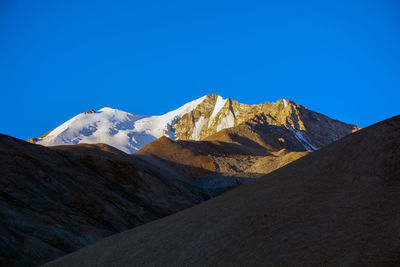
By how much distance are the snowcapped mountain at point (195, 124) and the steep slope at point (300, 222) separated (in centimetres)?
7214

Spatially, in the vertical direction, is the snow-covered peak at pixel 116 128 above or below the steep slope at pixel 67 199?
above

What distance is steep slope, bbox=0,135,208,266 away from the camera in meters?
18.9

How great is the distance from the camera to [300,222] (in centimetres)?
1087

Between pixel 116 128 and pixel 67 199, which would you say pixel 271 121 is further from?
pixel 67 199

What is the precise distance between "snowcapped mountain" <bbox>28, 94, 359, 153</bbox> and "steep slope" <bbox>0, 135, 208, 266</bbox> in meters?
50.3

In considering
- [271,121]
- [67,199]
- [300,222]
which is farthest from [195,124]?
[300,222]

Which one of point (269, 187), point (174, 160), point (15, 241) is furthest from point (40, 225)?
point (174, 160)

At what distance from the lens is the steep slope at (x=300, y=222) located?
30.5 feet

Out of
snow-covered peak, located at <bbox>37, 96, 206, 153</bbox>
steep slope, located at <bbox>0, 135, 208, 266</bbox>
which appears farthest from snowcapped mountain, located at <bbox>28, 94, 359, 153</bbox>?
steep slope, located at <bbox>0, 135, 208, 266</bbox>

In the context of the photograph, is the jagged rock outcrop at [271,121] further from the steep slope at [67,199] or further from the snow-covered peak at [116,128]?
the steep slope at [67,199]

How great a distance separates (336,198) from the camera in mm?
11648

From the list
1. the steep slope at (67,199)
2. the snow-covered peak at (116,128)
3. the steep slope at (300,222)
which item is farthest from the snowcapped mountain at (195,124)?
the steep slope at (300,222)

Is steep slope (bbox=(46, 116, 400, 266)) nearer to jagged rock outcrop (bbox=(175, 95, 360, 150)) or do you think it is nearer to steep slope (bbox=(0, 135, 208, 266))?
steep slope (bbox=(0, 135, 208, 266))

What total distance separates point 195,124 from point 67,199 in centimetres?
8825
